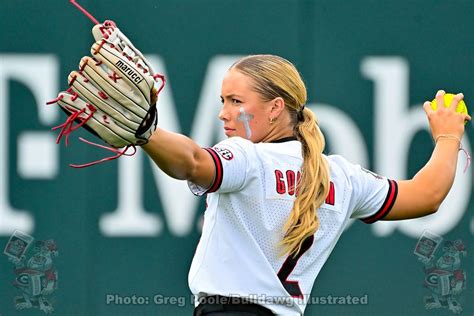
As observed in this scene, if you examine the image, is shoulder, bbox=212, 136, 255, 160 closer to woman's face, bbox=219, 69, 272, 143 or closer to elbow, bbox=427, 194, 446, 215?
woman's face, bbox=219, 69, 272, 143

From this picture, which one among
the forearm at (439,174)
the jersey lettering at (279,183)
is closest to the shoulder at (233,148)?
the jersey lettering at (279,183)

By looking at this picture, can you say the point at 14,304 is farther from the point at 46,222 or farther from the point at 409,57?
the point at 409,57

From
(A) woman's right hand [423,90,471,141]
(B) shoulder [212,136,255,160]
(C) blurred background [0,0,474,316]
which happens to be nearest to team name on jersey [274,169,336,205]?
(B) shoulder [212,136,255,160]

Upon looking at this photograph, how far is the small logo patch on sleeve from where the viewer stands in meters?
2.73

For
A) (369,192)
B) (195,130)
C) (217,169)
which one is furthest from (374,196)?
(195,130)

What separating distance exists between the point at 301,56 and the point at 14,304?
1902mm

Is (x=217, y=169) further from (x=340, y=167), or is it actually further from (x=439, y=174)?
(x=439, y=174)

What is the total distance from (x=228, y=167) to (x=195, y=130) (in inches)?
95.1

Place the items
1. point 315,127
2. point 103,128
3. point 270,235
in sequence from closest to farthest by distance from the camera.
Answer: point 103,128 → point 270,235 → point 315,127

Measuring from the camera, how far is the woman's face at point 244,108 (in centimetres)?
305

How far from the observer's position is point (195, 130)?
5.12m

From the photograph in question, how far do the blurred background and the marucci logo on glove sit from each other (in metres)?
2.56

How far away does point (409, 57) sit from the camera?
517 centimetres

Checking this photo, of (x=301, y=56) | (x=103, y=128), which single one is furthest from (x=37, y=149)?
(x=103, y=128)
